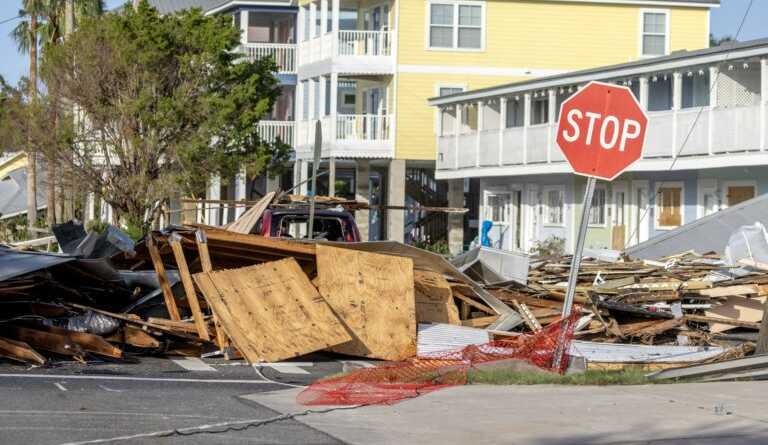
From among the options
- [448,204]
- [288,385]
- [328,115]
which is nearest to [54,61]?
[328,115]

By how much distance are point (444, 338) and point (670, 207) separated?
21.7m

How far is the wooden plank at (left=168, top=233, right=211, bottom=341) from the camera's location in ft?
48.4

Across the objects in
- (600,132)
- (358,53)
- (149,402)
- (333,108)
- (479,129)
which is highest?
(358,53)

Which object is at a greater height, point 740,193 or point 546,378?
point 740,193

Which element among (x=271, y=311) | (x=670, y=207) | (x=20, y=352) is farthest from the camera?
(x=670, y=207)

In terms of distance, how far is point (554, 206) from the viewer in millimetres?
40594

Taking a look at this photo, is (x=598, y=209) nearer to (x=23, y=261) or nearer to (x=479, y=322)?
(x=479, y=322)

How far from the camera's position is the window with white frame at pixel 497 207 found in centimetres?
4359

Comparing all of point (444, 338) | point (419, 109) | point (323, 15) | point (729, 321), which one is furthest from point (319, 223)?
point (323, 15)

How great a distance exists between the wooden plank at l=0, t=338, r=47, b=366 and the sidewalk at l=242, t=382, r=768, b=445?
10.2ft

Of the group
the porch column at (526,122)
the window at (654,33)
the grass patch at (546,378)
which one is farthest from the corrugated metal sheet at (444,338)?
the window at (654,33)

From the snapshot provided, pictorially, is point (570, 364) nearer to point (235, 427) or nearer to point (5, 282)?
point (235, 427)

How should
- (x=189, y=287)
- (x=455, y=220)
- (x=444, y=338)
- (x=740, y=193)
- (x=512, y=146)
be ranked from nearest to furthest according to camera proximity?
(x=444, y=338) → (x=189, y=287) → (x=740, y=193) → (x=512, y=146) → (x=455, y=220)

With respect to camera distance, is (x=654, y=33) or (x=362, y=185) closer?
(x=654, y=33)
